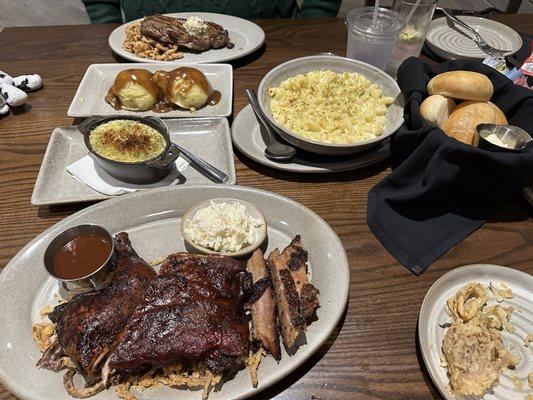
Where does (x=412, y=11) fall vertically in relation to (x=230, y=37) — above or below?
above

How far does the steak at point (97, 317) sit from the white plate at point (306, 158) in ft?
3.07

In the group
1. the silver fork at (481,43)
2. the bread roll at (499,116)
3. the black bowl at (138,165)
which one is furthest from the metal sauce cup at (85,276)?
the silver fork at (481,43)

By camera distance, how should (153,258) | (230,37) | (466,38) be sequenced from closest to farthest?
(153,258) < (466,38) < (230,37)

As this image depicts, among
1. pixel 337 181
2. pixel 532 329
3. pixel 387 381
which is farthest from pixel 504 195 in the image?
pixel 387 381

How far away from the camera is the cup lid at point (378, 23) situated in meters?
2.72

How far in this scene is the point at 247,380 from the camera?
1.37 m

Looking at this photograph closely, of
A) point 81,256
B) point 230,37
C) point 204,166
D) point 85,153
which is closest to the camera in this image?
point 81,256

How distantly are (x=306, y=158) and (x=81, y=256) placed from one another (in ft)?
4.09

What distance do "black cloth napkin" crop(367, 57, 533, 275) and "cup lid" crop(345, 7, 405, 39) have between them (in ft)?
2.46

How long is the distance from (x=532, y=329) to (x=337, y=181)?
109 cm

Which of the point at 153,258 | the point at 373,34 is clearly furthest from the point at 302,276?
the point at 373,34

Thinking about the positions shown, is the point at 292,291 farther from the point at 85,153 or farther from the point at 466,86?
the point at 85,153

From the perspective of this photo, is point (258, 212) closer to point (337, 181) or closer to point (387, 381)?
point (337, 181)

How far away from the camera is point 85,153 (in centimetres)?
227
